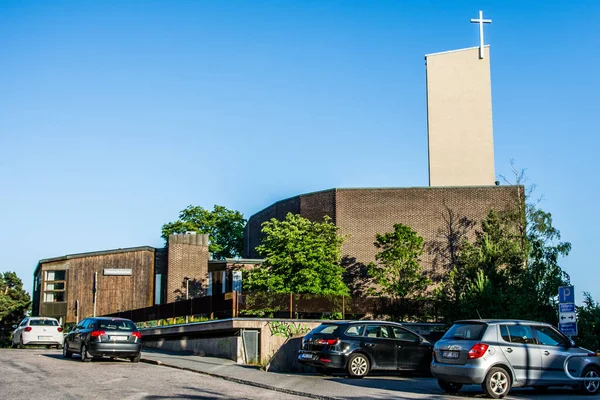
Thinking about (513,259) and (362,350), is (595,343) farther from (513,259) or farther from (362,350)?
(362,350)

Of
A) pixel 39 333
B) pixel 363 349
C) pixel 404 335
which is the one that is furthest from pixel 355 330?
pixel 39 333

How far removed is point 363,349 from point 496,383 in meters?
5.01

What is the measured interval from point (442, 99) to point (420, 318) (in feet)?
65.7

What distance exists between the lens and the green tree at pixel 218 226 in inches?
2820

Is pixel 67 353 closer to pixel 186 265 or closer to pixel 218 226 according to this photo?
pixel 186 265

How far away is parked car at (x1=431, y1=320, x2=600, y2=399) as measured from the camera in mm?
15062

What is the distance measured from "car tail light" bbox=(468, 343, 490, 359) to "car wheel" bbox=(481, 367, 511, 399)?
40cm

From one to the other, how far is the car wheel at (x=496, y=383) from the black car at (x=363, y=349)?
484 cm

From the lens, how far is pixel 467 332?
51.5 feet

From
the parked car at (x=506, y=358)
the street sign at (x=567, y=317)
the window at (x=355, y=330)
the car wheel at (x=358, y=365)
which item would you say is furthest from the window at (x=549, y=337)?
the window at (x=355, y=330)

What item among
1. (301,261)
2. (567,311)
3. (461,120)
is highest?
(461,120)

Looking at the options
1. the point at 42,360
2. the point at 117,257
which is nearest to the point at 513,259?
the point at 42,360

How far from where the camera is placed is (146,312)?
34.7 m

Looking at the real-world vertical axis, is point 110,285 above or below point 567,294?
above
